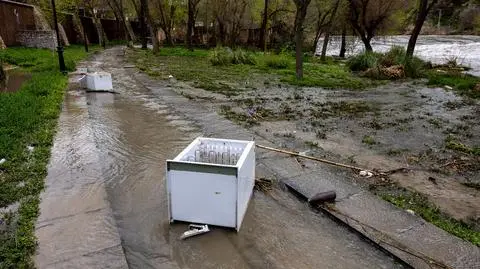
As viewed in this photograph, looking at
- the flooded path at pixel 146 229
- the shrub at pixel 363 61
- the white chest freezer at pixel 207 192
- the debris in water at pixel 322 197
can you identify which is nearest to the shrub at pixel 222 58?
the shrub at pixel 363 61

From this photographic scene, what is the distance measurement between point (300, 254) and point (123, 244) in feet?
4.69

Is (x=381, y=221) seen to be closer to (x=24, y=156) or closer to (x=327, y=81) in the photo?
(x=24, y=156)

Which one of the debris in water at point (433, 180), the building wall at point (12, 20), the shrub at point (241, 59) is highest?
the building wall at point (12, 20)

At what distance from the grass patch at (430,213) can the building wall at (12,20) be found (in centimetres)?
2161

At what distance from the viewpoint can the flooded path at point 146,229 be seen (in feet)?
9.63

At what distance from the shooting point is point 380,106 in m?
9.42

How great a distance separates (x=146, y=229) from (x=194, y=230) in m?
0.44

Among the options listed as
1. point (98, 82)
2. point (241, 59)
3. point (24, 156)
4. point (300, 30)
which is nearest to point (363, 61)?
point (241, 59)

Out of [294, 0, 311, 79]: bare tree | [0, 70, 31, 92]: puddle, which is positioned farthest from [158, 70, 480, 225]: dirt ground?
[0, 70, 31, 92]: puddle

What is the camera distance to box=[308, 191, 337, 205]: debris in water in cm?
386

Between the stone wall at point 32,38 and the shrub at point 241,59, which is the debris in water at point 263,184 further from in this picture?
the stone wall at point 32,38

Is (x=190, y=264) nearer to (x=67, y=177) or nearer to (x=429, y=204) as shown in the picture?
(x=67, y=177)

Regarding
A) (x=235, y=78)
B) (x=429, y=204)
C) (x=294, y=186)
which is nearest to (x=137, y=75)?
(x=235, y=78)

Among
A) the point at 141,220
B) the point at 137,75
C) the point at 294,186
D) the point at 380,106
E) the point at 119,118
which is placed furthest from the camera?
the point at 137,75
